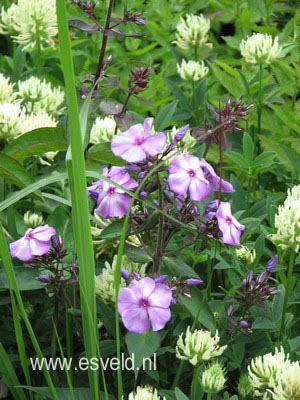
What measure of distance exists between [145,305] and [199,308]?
0.44 ft

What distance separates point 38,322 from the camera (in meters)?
1.90

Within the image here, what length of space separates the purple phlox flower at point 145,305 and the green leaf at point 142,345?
0.03 m

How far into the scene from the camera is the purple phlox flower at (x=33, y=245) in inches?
60.5

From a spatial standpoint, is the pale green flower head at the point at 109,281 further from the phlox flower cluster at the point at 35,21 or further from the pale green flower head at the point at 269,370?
the phlox flower cluster at the point at 35,21

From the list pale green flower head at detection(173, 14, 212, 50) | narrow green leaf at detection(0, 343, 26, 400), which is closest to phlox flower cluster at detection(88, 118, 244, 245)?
narrow green leaf at detection(0, 343, 26, 400)

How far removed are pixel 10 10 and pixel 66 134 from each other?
1064 mm

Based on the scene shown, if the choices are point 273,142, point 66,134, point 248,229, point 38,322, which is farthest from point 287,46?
point 38,322

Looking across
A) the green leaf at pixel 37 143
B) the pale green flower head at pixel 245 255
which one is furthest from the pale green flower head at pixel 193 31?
the pale green flower head at pixel 245 255

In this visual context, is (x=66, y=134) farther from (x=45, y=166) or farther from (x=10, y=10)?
(x=10, y=10)

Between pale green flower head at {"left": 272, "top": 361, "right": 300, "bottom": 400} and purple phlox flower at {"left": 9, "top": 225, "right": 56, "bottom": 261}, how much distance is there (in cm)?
47

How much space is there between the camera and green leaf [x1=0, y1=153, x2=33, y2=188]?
1749 millimetres

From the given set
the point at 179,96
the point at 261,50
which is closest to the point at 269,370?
the point at 261,50

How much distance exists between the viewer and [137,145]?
1536mm

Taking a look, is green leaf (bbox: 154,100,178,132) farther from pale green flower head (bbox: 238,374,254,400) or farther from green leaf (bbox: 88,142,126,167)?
pale green flower head (bbox: 238,374,254,400)
